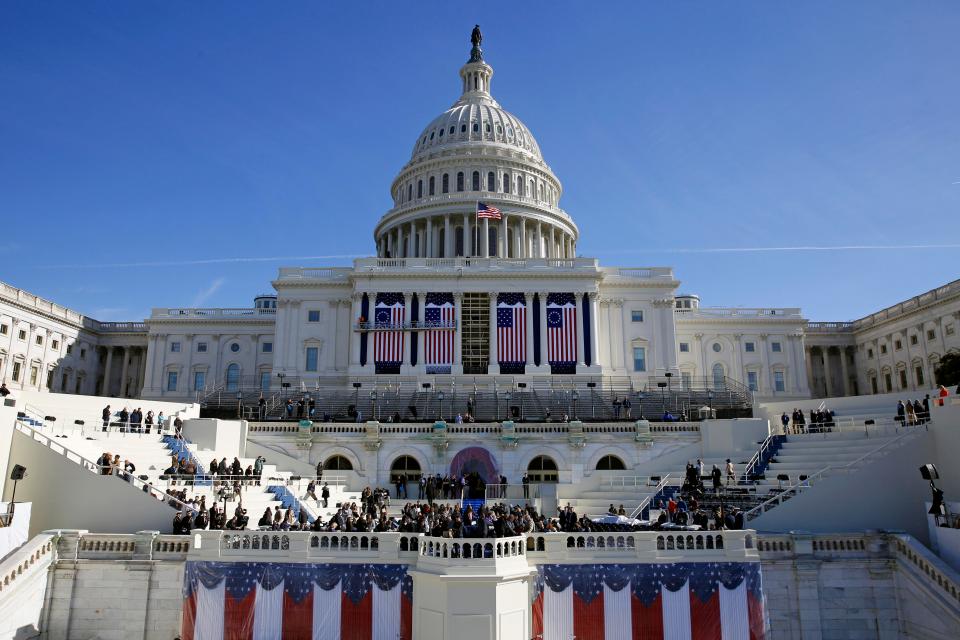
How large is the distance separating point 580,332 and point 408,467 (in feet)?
91.9

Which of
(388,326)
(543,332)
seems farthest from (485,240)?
(388,326)

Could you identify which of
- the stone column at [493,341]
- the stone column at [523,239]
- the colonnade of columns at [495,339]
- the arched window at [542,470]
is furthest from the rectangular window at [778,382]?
the arched window at [542,470]

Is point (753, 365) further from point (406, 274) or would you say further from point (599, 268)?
point (406, 274)

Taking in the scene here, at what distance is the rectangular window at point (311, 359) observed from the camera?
7288cm

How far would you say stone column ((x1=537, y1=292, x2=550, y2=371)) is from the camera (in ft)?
221

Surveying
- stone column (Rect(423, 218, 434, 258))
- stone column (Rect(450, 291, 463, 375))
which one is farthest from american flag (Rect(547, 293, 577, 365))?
stone column (Rect(423, 218, 434, 258))

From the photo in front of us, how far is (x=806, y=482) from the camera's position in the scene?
3131 centimetres

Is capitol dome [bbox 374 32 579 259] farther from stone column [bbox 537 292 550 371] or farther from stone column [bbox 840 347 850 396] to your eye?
stone column [bbox 840 347 850 396]

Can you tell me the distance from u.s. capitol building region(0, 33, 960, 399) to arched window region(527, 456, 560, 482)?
18.0 meters

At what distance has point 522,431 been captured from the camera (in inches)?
1795

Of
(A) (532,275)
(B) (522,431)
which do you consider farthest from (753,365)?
(B) (522,431)

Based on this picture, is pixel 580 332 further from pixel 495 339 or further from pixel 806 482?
pixel 806 482

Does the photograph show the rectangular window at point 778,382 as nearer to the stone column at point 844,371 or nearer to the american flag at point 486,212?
the stone column at point 844,371

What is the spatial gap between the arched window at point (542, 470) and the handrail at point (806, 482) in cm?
1561
